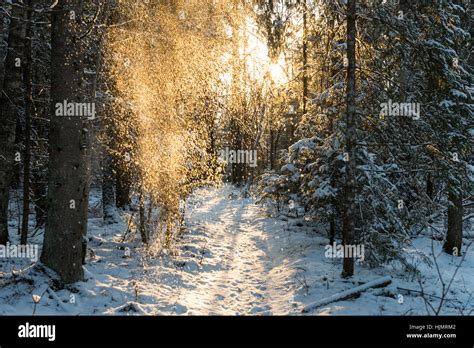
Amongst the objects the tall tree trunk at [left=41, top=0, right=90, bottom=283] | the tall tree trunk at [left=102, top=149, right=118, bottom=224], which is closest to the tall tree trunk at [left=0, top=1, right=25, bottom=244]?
the tall tree trunk at [left=41, top=0, right=90, bottom=283]

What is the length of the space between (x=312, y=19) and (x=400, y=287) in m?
6.68

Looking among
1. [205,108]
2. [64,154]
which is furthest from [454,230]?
[64,154]

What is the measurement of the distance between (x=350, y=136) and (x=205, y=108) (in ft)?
14.2

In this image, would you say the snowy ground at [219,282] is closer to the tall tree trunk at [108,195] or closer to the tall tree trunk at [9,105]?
the tall tree trunk at [108,195]

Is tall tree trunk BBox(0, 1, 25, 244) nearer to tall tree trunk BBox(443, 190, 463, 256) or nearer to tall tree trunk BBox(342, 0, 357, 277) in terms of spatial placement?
tall tree trunk BBox(342, 0, 357, 277)

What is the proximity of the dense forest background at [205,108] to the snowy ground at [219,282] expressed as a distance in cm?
47

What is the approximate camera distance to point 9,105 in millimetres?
8336

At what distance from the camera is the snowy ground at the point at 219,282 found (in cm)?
645

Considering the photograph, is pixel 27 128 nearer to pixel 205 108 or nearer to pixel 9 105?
pixel 9 105

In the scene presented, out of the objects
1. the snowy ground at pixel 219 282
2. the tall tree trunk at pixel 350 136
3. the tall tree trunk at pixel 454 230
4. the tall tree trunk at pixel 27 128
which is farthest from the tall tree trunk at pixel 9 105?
the tall tree trunk at pixel 454 230

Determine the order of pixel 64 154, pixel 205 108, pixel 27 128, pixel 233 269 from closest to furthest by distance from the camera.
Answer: pixel 64 154
pixel 27 128
pixel 233 269
pixel 205 108

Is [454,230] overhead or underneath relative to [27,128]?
underneath
